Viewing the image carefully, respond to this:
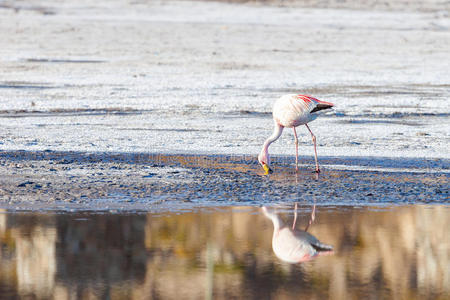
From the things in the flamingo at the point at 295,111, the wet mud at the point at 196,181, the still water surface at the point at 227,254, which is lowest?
the still water surface at the point at 227,254

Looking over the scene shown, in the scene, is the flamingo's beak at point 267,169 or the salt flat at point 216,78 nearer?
the flamingo's beak at point 267,169

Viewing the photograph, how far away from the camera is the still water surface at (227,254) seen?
545 cm

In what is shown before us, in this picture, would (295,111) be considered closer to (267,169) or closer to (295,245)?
(267,169)

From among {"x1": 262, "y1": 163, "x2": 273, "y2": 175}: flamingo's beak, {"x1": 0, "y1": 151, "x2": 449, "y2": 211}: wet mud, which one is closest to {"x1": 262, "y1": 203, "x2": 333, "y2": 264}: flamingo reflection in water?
{"x1": 0, "y1": 151, "x2": 449, "y2": 211}: wet mud

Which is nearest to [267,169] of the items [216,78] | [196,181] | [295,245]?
[196,181]

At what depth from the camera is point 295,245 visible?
21.5ft

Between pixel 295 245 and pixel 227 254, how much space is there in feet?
1.93

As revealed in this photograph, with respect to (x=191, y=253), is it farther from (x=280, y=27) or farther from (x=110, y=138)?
(x=280, y=27)

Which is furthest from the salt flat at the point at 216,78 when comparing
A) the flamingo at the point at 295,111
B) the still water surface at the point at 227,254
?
the still water surface at the point at 227,254

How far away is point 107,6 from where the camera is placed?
38594mm

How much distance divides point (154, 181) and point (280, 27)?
2291 cm

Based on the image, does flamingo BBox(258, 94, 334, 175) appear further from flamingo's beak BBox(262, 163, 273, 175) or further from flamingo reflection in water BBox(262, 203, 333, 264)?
flamingo reflection in water BBox(262, 203, 333, 264)

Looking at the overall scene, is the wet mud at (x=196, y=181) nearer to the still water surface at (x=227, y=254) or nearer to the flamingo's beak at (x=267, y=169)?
the flamingo's beak at (x=267, y=169)

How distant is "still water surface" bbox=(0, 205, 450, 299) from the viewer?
5449 mm
